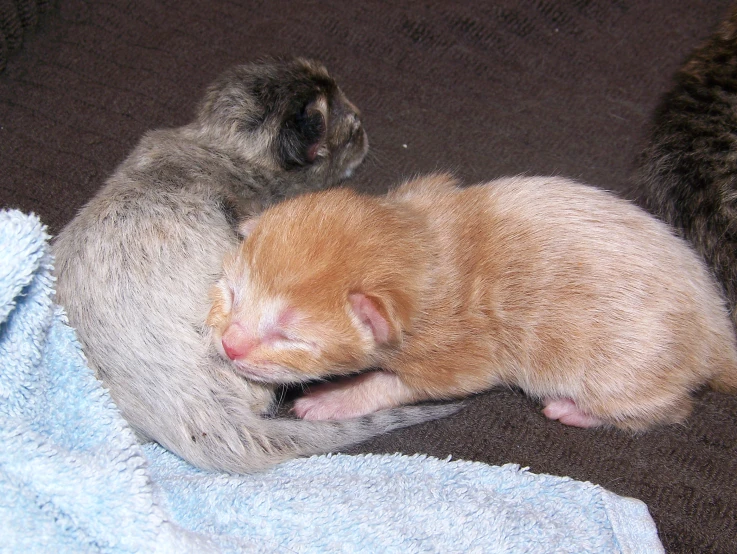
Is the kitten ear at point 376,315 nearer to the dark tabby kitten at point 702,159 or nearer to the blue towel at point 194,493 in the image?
the blue towel at point 194,493

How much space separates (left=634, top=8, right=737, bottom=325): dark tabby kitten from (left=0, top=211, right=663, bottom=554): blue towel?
106 centimetres

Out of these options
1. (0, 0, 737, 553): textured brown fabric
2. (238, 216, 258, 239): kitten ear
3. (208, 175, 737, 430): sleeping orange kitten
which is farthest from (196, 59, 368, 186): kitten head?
(238, 216, 258, 239): kitten ear

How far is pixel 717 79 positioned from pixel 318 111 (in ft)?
5.67

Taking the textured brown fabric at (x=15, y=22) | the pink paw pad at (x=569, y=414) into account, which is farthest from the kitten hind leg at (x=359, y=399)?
the textured brown fabric at (x=15, y=22)

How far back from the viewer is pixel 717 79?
3.04 meters

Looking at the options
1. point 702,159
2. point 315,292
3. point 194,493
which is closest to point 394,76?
point 702,159

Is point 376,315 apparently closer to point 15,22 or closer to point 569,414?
point 569,414

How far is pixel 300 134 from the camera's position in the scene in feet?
10.6

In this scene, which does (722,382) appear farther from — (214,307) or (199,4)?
(199,4)

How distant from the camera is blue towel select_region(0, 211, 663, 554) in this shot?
2066 mm

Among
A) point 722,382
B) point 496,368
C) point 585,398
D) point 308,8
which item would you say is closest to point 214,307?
point 496,368

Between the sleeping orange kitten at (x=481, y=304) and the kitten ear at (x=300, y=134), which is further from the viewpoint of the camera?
the kitten ear at (x=300, y=134)

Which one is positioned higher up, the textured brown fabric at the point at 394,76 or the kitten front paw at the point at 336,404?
the textured brown fabric at the point at 394,76

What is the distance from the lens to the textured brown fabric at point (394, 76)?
3559mm
